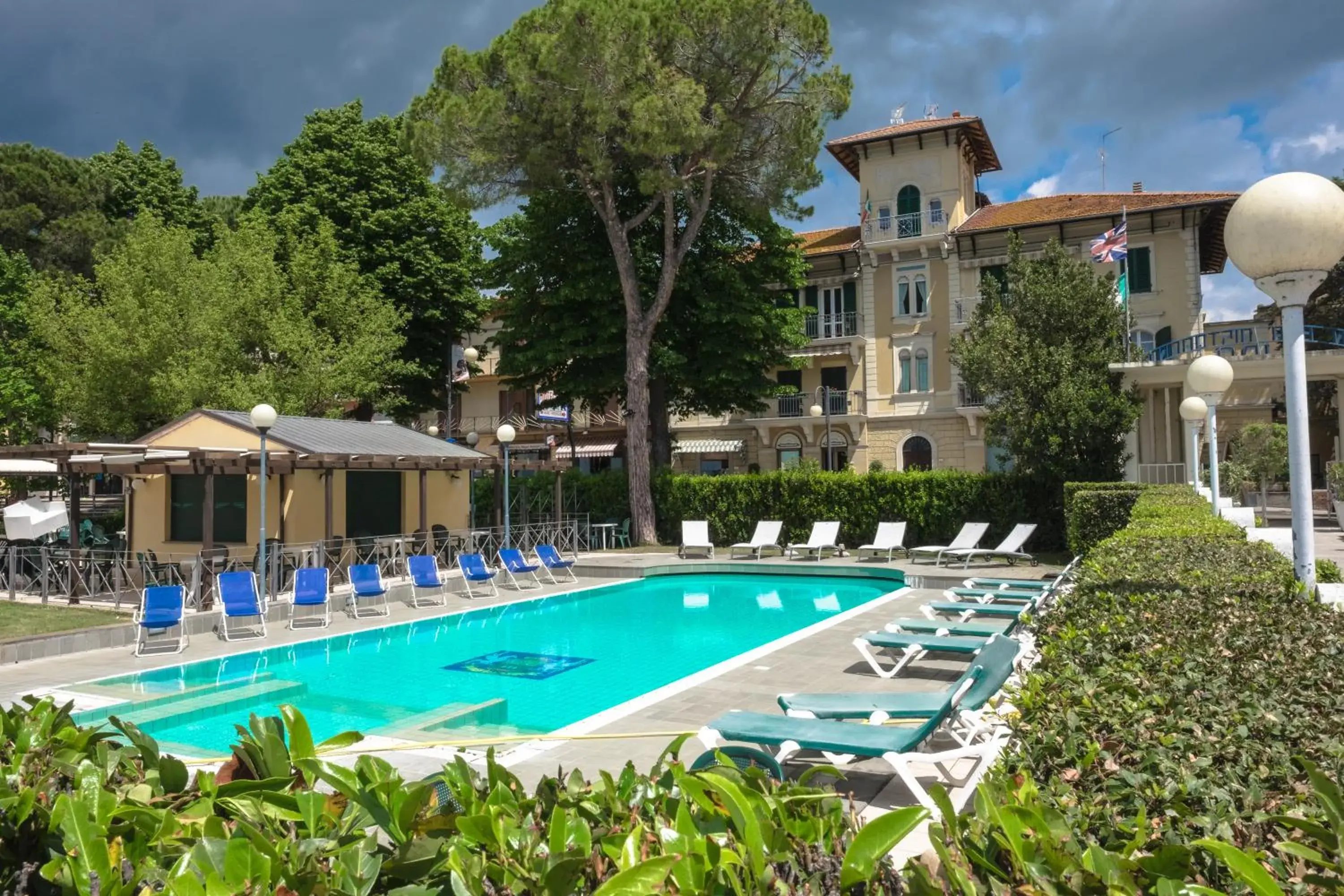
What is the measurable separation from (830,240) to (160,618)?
3096cm

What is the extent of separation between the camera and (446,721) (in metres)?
7.62

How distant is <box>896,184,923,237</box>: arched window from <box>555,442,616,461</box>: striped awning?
14.7m

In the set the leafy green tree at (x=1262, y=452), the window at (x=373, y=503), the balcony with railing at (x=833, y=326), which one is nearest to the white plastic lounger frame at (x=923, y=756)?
the window at (x=373, y=503)

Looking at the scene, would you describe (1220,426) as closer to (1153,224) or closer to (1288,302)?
(1153,224)

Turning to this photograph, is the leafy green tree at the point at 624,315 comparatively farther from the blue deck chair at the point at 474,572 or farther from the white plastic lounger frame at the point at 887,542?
the blue deck chair at the point at 474,572

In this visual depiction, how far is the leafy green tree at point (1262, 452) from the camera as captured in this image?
29.1 m

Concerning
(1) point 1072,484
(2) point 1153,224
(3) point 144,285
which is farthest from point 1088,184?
(3) point 144,285

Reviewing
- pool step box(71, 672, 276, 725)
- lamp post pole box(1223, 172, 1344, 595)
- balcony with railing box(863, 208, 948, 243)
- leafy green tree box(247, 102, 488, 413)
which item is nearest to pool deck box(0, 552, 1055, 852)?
pool step box(71, 672, 276, 725)

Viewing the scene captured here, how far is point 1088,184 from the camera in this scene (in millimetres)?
35281

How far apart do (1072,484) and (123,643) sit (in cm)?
1749

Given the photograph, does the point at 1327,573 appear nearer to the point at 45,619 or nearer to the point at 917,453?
the point at 45,619

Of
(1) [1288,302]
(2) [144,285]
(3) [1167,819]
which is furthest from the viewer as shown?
(2) [144,285]

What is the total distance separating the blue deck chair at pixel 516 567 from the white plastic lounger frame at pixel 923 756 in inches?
468

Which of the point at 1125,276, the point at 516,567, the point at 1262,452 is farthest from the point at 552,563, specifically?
the point at 1262,452
